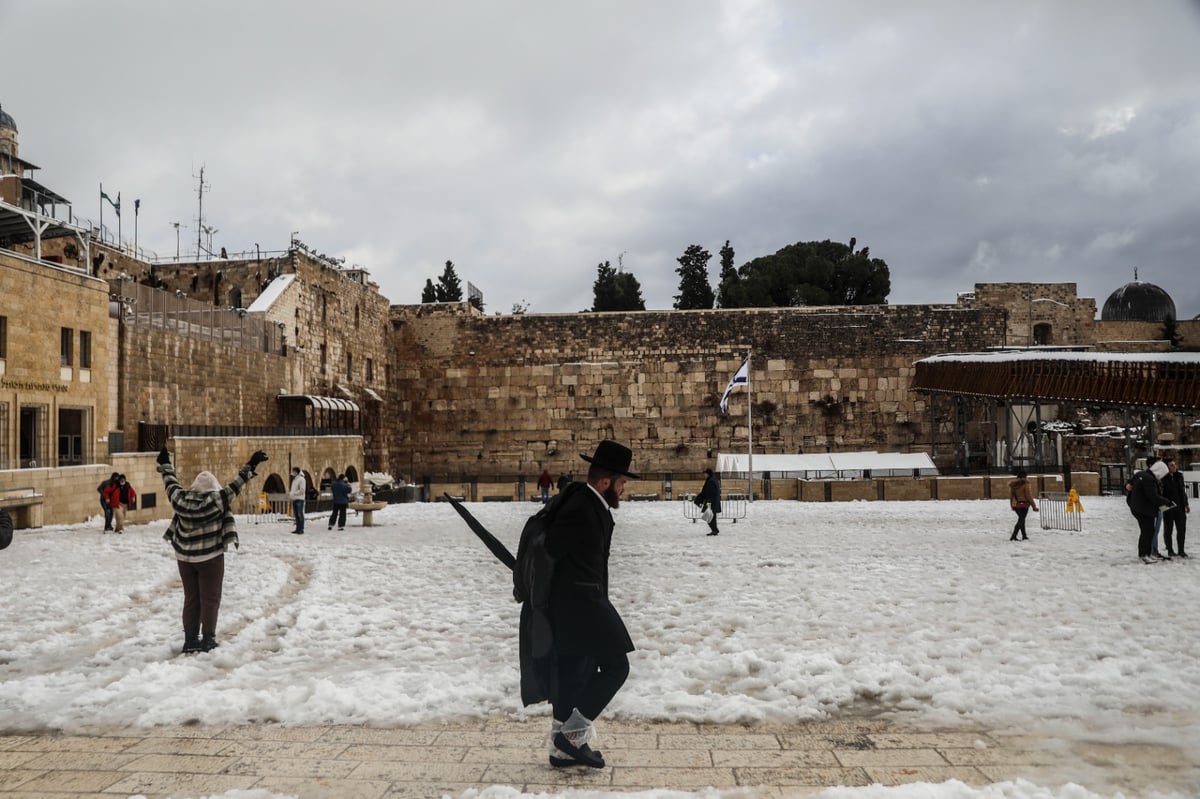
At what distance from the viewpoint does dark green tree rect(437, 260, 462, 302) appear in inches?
2106

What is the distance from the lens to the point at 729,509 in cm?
2144

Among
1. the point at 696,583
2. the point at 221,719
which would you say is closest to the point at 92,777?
the point at 221,719

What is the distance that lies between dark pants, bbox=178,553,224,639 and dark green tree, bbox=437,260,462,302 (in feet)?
156

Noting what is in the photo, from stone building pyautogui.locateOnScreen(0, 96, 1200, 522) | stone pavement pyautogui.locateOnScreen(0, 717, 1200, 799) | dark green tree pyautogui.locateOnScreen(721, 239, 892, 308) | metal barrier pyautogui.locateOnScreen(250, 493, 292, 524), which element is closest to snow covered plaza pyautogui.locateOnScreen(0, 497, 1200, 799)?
stone pavement pyautogui.locateOnScreen(0, 717, 1200, 799)

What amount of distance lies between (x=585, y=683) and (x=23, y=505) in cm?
1539

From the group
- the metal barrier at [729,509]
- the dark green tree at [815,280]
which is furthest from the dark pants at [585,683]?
the dark green tree at [815,280]

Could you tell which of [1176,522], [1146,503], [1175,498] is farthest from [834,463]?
[1146,503]

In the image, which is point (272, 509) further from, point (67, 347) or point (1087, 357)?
point (1087, 357)

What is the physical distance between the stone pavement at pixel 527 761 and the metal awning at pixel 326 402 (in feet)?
77.6

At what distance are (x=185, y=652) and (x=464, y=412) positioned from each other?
30921 mm

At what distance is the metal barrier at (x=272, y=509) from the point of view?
19513 mm

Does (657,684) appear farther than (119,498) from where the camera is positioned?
No

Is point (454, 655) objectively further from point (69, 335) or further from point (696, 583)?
point (69, 335)

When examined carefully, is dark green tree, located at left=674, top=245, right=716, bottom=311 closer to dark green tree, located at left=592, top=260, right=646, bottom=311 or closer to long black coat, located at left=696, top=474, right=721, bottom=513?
dark green tree, located at left=592, top=260, right=646, bottom=311
